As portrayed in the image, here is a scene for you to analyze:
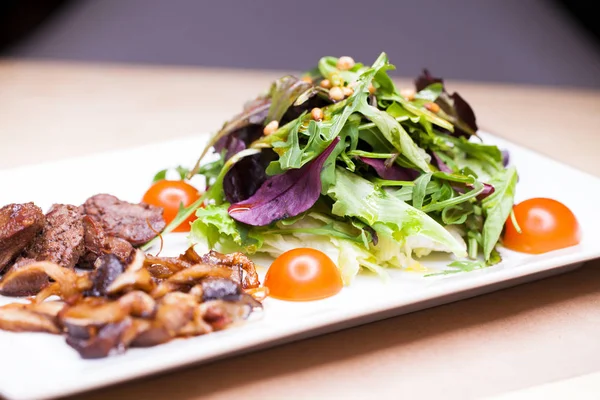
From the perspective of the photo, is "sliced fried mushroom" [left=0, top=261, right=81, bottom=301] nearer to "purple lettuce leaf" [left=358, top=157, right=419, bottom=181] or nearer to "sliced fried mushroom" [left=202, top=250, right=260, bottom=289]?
"sliced fried mushroom" [left=202, top=250, right=260, bottom=289]

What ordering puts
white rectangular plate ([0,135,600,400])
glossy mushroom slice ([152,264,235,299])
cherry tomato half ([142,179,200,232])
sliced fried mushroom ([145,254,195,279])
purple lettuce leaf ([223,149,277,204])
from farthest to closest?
cherry tomato half ([142,179,200,232]) → purple lettuce leaf ([223,149,277,204]) → sliced fried mushroom ([145,254,195,279]) → glossy mushroom slice ([152,264,235,299]) → white rectangular plate ([0,135,600,400])

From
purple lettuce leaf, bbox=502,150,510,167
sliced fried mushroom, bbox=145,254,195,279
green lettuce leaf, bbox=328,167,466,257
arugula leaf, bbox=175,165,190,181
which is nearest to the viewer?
sliced fried mushroom, bbox=145,254,195,279

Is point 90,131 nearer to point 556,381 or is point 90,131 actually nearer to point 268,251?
point 268,251

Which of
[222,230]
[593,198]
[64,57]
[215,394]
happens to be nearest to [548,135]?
[593,198]

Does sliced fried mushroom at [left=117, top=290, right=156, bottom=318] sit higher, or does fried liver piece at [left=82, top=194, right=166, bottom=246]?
fried liver piece at [left=82, top=194, right=166, bottom=246]

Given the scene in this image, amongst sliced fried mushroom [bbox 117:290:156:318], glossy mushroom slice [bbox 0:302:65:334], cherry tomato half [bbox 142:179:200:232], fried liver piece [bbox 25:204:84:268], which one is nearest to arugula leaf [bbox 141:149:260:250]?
cherry tomato half [bbox 142:179:200:232]
